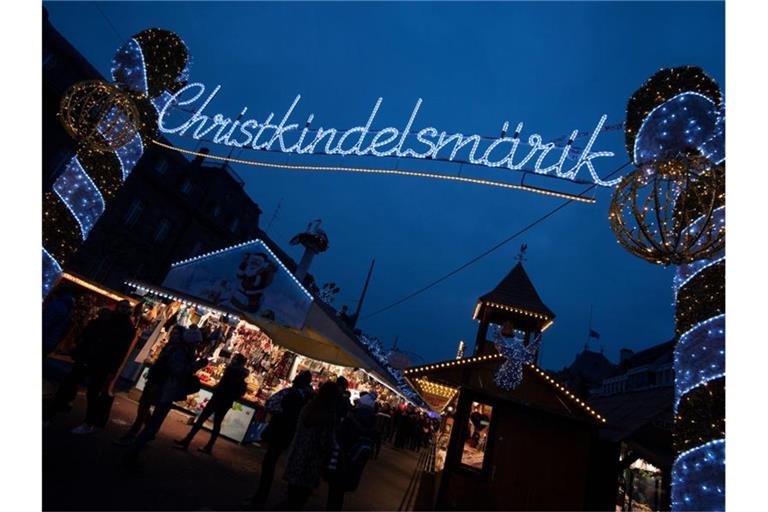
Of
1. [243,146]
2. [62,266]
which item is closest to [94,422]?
[62,266]

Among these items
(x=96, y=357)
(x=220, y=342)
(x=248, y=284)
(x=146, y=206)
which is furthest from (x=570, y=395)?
(x=146, y=206)

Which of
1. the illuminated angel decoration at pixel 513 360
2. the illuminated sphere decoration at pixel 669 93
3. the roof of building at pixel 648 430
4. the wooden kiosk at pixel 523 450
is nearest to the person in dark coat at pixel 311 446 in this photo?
the illuminated sphere decoration at pixel 669 93

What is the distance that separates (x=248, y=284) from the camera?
11.4 meters

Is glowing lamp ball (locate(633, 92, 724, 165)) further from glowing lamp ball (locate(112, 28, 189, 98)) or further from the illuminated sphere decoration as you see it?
glowing lamp ball (locate(112, 28, 189, 98))

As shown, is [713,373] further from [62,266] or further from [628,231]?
[62,266]

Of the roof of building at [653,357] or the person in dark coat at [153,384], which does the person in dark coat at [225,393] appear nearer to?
the person in dark coat at [153,384]

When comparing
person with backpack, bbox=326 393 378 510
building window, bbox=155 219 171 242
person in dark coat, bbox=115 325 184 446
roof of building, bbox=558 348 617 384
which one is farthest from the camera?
roof of building, bbox=558 348 617 384

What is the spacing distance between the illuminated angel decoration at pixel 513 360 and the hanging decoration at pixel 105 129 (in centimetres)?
954

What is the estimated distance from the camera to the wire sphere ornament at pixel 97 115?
4551 mm


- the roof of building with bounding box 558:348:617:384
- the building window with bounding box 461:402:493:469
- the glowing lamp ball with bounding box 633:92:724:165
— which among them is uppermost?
the roof of building with bounding box 558:348:617:384

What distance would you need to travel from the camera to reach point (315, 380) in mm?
12734

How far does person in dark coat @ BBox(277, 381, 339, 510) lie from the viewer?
4680 mm

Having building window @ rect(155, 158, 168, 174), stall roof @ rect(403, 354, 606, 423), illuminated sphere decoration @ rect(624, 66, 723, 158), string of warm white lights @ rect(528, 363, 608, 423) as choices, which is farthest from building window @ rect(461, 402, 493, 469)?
building window @ rect(155, 158, 168, 174)

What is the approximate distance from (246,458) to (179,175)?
24017 millimetres
